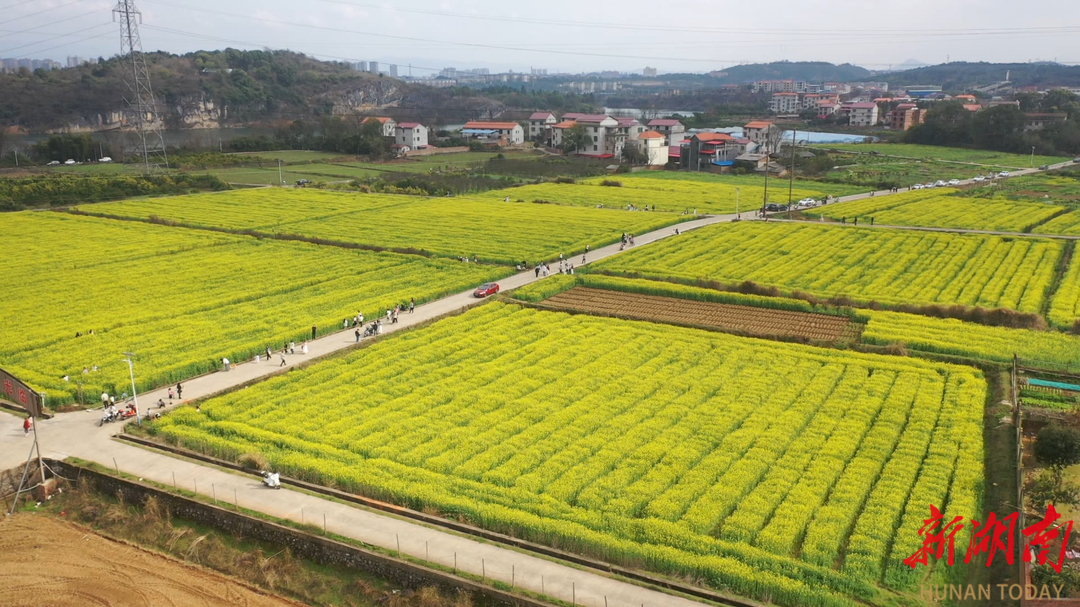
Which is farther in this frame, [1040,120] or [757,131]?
[757,131]

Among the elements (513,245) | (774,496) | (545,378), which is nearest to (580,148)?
(513,245)

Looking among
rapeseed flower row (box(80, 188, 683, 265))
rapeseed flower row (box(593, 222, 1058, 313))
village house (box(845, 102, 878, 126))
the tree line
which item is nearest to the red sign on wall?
rapeseed flower row (box(80, 188, 683, 265))

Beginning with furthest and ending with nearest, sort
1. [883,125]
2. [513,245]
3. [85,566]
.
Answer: [883,125], [513,245], [85,566]

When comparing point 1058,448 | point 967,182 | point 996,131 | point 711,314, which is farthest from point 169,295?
point 996,131

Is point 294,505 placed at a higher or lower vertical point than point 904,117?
lower

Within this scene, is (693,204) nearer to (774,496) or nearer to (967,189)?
(967,189)

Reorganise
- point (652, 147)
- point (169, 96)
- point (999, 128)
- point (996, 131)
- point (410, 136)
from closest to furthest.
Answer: point (652, 147) → point (999, 128) → point (996, 131) → point (410, 136) → point (169, 96)

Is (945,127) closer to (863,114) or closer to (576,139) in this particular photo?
(863,114)

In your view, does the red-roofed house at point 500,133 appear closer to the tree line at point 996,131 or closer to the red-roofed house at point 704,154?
the red-roofed house at point 704,154
